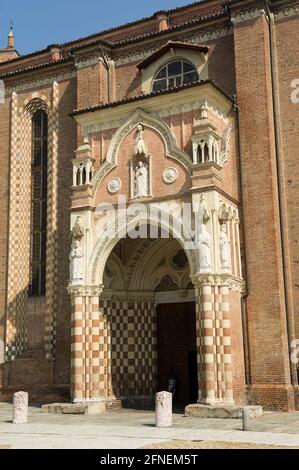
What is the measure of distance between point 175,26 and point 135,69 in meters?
2.16

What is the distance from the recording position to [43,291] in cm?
2492

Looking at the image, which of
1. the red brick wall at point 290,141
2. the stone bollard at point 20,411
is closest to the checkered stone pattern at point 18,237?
the stone bollard at point 20,411

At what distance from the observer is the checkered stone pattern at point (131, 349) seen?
2173 cm

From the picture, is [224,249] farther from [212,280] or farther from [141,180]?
[141,180]

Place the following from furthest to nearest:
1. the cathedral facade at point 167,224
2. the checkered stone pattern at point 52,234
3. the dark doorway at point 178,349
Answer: the checkered stone pattern at point 52,234, the dark doorway at point 178,349, the cathedral facade at point 167,224

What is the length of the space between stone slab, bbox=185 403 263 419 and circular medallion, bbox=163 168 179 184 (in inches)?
269

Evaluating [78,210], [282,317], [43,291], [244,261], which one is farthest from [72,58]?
[282,317]

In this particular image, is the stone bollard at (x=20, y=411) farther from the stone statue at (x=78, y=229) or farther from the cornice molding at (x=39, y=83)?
the cornice molding at (x=39, y=83)

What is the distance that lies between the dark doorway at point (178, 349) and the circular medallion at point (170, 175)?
5.03 meters

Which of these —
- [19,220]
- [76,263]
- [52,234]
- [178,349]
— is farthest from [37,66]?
[178,349]

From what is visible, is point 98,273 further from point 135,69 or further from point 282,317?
point 135,69

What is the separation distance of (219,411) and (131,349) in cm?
572

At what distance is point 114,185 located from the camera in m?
20.8

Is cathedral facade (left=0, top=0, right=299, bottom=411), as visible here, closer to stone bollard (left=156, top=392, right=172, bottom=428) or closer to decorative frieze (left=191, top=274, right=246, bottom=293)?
decorative frieze (left=191, top=274, right=246, bottom=293)
